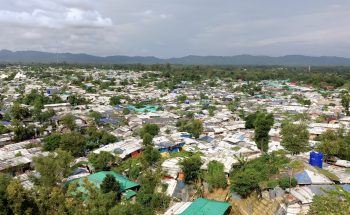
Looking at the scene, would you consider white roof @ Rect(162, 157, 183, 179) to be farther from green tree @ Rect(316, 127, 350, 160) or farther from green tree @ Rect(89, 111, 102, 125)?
green tree @ Rect(89, 111, 102, 125)

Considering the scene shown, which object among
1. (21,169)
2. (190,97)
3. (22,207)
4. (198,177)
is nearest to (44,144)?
(21,169)

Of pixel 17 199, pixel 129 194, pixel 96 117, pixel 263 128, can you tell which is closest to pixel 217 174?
pixel 263 128

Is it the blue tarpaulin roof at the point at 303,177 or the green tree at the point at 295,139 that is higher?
the green tree at the point at 295,139

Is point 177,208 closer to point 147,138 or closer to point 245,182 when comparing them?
point 245,182

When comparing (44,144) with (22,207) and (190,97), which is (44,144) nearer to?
(22,207)

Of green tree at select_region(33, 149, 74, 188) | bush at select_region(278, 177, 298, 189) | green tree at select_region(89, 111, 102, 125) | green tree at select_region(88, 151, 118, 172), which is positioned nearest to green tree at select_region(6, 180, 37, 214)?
green tree at select_region(33, 149, 74, 188)

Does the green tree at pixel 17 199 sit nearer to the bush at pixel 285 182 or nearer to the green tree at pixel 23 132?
the bush at pixel 285 182

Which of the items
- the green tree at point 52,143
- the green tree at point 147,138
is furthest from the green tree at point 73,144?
the green tree at point 147,138
